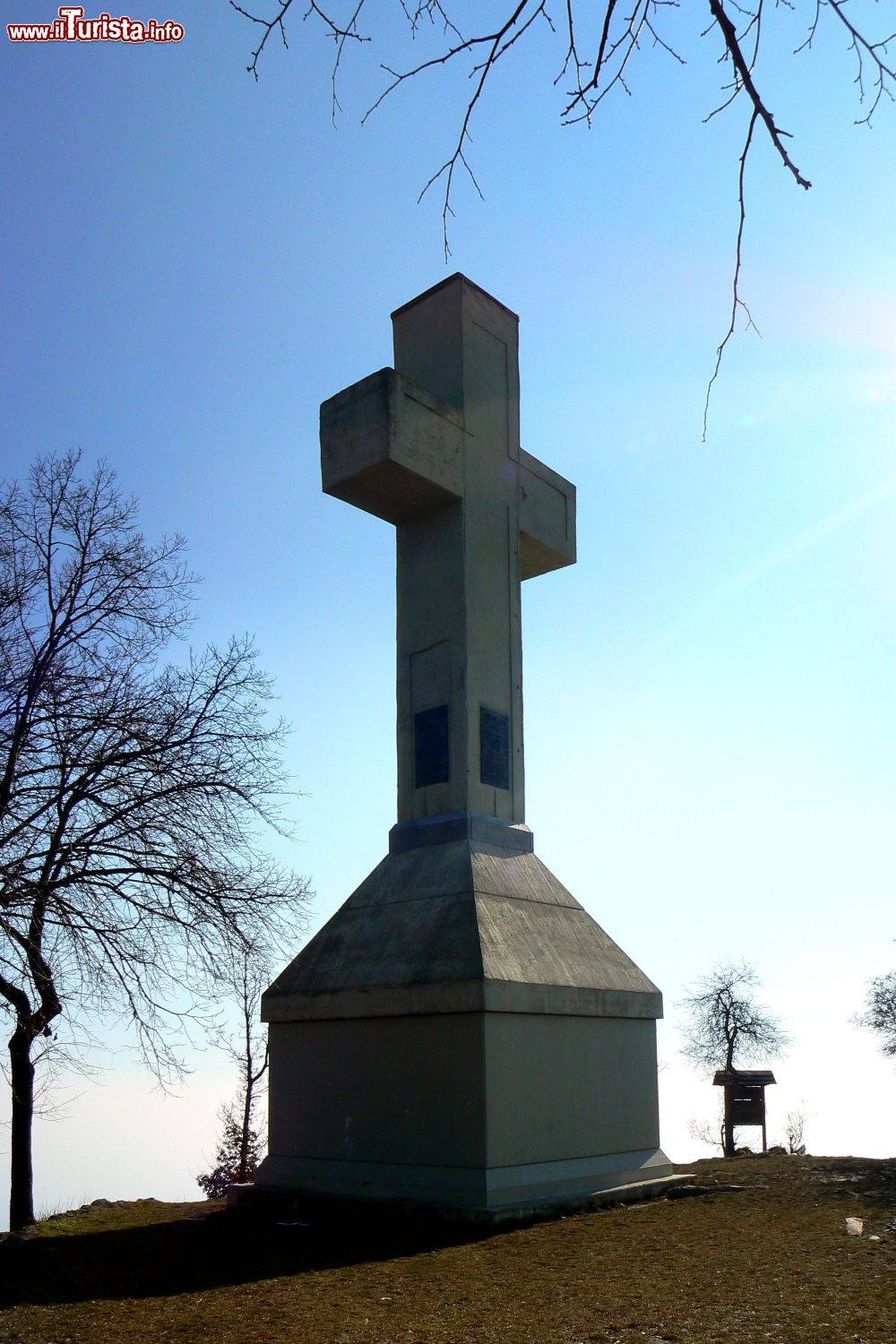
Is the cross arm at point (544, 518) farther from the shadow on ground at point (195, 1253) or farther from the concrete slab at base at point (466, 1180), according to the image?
the shadow on ground at point (195, 1253)

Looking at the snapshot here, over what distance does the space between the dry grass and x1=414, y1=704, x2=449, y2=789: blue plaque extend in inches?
175

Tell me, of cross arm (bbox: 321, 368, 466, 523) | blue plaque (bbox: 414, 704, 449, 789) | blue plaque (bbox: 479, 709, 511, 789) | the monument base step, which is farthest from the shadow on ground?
cross arm (bbox: 321, 368, 466, 523)

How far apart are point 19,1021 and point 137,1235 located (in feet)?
7.96

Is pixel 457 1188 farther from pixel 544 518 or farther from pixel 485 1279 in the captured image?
pixel 544 518

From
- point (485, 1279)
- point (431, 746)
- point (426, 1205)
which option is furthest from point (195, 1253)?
point (431, 746)

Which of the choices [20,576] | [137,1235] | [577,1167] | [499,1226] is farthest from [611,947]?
[20,576]

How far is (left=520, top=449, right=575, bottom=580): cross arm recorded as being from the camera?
14320 mm

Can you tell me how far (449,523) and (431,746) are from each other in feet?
8.32

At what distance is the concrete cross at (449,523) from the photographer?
12508 millimetres

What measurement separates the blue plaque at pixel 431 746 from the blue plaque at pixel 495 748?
40cm

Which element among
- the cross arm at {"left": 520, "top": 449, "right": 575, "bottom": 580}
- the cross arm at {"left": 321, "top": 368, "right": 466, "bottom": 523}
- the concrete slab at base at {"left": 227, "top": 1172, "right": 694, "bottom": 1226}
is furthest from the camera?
the cross arm at {"left": 520, "top": 449, "right": 575, "bottom": 580}

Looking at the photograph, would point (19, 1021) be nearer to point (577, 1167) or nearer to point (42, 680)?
point (42, 680)

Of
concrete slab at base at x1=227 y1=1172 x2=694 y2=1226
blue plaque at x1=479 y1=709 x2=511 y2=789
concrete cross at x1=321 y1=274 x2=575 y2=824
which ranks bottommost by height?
concrete slab at base at x1=227 y1=1172 x2=694 y2=1226

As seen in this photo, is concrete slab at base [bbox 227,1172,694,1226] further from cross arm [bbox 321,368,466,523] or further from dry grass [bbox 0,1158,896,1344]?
cross arm [bbox 321,368,466,523]
